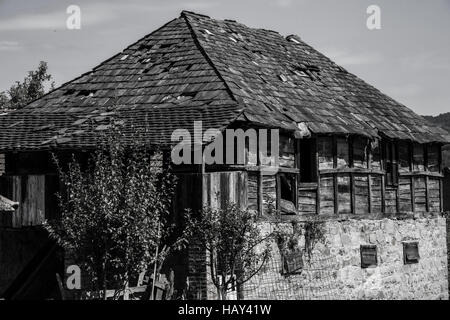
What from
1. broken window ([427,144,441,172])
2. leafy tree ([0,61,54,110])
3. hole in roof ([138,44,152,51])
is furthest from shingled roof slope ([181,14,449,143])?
leafy tree ([0,61,54,110])

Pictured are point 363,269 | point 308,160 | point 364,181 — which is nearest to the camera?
point 308,160

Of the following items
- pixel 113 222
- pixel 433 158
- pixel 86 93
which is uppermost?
pixel 86 93

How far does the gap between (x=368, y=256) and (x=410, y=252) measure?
7.59 ft

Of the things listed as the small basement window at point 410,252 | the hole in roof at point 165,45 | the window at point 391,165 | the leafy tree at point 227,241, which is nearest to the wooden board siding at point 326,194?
the window at point 391,165

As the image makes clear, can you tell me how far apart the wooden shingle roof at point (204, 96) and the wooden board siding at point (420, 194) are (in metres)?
1.34

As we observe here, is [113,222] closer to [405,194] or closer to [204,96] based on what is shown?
[204,96]

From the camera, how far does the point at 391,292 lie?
875 inches

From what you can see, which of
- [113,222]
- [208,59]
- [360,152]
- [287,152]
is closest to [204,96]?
[208,59]

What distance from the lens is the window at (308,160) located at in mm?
20219

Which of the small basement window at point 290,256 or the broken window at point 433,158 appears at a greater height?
the broken window at point 433,158

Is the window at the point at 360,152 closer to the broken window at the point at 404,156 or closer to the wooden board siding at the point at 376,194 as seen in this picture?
the wooden board siding at the point at 376,194

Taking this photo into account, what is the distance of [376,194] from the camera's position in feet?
73.1

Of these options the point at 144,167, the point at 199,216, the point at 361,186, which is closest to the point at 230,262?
the point at 199,216

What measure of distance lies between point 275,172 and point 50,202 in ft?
16.8
